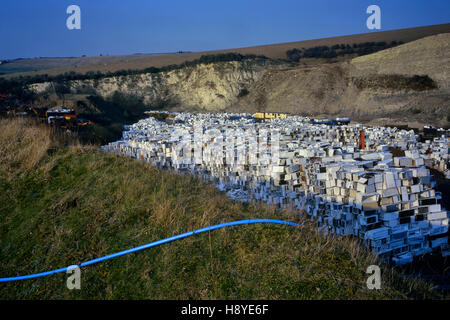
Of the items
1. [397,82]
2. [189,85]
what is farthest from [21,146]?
[189,85]

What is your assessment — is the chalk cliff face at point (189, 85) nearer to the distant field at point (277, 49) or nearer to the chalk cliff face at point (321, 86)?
the chalk cliff face at point (321, 86)

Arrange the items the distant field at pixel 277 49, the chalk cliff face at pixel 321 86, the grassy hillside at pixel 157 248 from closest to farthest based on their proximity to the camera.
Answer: the grassy hillside at pixel 157 248 < the chalk cliff face at pixel 321 86 < the distant field at pixel 277 49

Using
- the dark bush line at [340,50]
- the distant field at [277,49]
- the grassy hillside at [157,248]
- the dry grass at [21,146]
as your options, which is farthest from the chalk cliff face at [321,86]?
the dry grass at [21,146]

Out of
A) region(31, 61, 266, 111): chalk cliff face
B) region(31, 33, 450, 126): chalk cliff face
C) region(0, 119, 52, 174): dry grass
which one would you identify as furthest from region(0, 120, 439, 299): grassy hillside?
region(31, 61, 266, 111): chalk cliff face

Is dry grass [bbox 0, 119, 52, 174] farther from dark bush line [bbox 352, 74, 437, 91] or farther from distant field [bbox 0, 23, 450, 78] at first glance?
distant field [bbox 0, 23, 450, 78]
